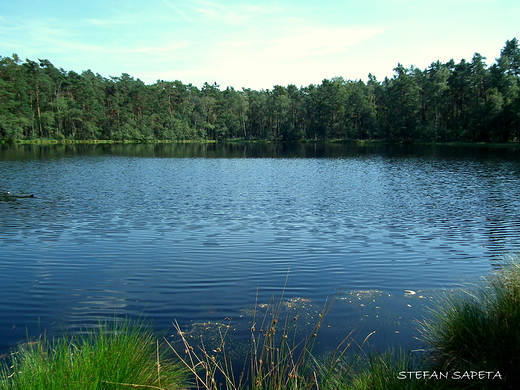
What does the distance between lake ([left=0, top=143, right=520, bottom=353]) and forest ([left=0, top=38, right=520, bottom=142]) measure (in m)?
64.1

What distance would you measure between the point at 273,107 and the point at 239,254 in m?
120

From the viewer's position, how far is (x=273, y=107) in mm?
127250

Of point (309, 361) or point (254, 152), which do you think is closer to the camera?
point (309, 361)

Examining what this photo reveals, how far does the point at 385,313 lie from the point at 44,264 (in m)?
9.03

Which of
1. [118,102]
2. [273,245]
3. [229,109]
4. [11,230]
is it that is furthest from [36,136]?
[273,245]

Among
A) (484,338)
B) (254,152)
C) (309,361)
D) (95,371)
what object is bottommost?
(309,361)

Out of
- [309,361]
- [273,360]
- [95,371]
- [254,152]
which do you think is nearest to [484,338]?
[309,361]

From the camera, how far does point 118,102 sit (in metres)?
110

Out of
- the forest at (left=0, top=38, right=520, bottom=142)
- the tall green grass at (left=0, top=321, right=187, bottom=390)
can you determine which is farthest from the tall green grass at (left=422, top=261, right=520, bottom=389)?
the forest at (left=0, top=38, right=520, bottom=142)

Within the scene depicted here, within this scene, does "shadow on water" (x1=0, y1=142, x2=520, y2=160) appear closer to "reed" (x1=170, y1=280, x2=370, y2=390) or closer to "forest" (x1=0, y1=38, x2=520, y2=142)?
"forest" (x1=0, y1=38, x2=520, y2=142)

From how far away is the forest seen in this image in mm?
77500

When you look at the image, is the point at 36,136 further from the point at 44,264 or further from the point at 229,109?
the point at 44,264

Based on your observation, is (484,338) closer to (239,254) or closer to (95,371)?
(95,371)

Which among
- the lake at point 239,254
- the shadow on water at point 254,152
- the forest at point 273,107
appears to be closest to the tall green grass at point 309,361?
the lake at point 239,254
